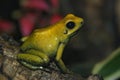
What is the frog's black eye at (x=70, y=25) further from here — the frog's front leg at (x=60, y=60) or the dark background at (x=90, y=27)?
the dark background at (x=90, y=27)

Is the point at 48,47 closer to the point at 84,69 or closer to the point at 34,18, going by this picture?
the point at 84,69

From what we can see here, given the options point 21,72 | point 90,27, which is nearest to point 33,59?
point 21,72

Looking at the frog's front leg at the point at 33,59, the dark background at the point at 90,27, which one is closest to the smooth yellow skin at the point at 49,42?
the frog's front leg at the point at 33,59

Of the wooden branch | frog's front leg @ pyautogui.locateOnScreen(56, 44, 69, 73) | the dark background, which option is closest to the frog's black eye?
frog's front leg @ pyautogui.locateOnScreen(56, 44, 69, 73)

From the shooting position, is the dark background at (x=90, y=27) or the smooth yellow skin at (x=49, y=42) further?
the dark background at (x=90, y=27)

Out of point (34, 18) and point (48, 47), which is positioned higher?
point (48, 47)

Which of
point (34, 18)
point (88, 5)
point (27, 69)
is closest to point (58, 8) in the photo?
point (34, 18)

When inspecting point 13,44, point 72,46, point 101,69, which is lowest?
point 72,46

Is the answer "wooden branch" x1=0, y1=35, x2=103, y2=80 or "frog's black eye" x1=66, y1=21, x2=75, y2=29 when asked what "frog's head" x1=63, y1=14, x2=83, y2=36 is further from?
"wooden branch" x1=0, y1=35, x2=103, y2=80
